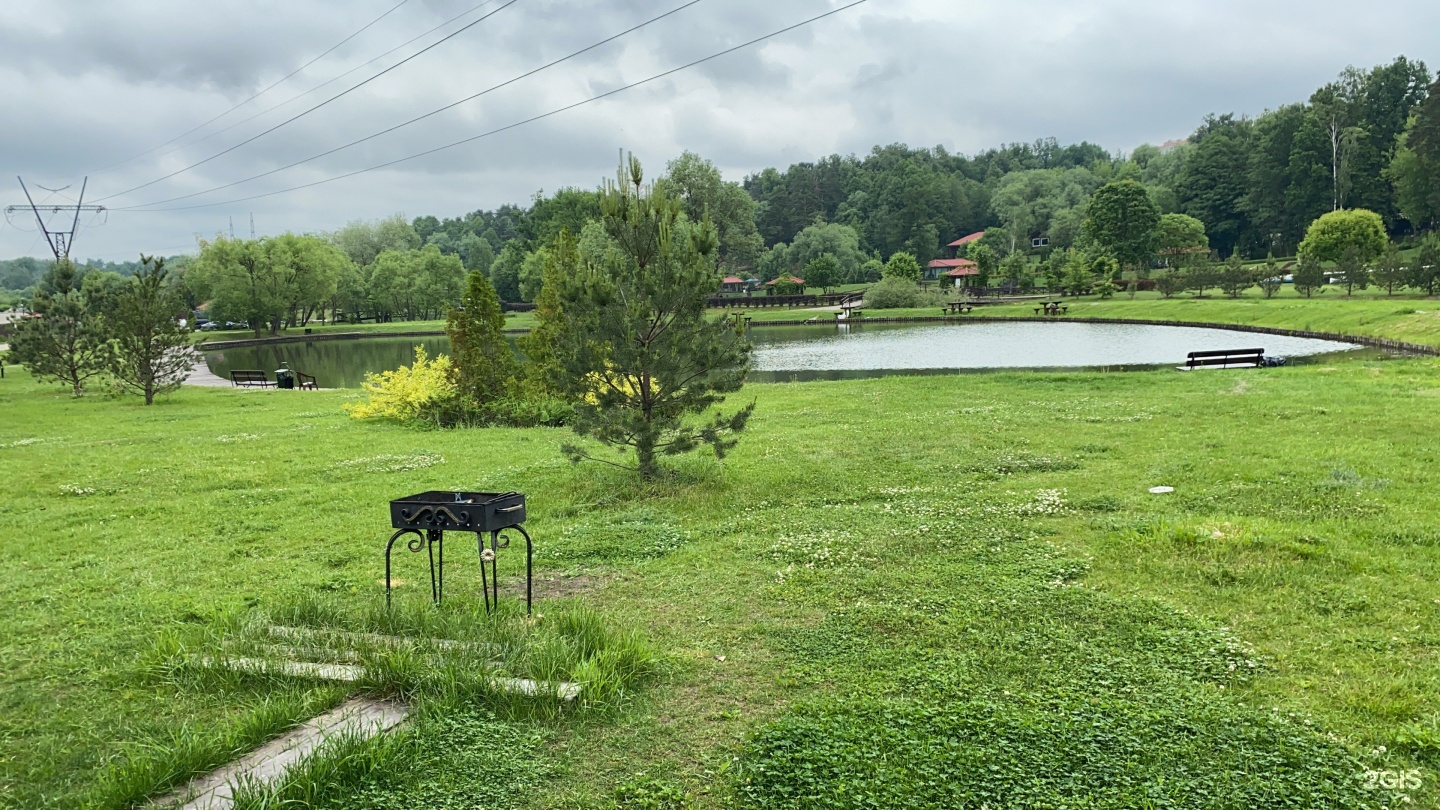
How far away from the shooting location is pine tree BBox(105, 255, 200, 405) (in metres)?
21.5

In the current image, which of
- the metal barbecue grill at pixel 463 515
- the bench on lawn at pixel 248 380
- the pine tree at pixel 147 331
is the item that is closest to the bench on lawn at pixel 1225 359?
the metal barbecue grill at pixel 463 515

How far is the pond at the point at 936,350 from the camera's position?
30031 millimetres

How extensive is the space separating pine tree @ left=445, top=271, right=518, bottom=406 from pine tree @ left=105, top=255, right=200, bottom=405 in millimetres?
9464

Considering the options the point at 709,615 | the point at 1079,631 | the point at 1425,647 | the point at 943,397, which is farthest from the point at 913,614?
the point at 943,397

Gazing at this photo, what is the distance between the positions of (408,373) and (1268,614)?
17055 millimetres

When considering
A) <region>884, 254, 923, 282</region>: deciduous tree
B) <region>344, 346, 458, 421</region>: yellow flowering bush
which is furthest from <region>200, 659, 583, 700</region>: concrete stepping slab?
<region>884, 254, 923, 282</region>: deciduous tree

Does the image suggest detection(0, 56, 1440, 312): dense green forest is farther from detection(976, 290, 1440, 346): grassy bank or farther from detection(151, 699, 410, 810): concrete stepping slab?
detection(151, 699, 410, 810): concrete stepping slab

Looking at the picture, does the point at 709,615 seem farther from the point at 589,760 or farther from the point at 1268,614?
the point at 1268,614

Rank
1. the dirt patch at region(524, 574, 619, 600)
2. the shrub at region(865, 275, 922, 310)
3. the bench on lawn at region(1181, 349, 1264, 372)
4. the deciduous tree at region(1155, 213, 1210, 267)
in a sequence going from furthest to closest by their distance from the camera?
the deciduous tree at region(1155, 213, 1210, 267) < the shrub at region(865, 275, 922, 310) < the bench on lawn at region(1181, 349, 1264, 372) < the dirt patch at region(524, 574, 619, 600)

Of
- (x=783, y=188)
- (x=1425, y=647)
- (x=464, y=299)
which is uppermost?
(x=783, y=188)

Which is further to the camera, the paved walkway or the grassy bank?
the paved walkway

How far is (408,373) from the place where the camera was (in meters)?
18.7

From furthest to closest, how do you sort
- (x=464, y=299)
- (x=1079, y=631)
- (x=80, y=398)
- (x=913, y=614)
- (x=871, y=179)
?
1. (x=871, y=179)
2. (x=80, y=398)
3. (x=464, y=299)
4. (x=913, y=614)
5. (x=1079, y=631)

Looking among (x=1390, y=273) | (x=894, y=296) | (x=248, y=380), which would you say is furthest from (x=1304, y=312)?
(x=248, y=380)
